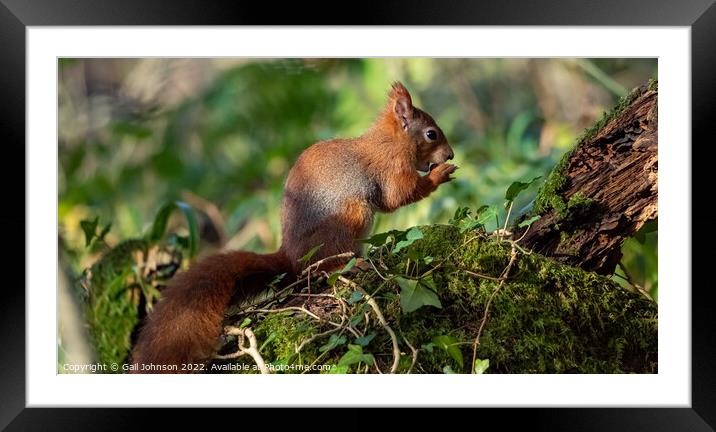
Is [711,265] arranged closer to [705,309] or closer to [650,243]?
[705,309]

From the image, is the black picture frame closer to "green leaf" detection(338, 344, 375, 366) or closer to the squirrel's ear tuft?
"green leaf" detection(338, 344, 375, 366)

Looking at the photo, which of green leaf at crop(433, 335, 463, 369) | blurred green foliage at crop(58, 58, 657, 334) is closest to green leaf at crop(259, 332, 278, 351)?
green leaf at crop(433, 335, 463, 369)

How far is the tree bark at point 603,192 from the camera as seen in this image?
2775 millimetres

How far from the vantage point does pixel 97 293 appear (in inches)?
167

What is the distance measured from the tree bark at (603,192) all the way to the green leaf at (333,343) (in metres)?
0.90

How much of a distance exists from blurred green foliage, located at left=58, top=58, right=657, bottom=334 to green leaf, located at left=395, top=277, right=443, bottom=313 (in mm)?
2650

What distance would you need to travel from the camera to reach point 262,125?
6930 millimetres

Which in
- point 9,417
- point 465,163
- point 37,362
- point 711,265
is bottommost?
point 9,417

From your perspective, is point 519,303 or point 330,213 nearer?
point 519,303

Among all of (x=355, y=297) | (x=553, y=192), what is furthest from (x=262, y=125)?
(x=355, y=297)

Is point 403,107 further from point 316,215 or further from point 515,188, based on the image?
point 515,188

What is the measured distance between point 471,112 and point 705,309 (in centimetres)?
482

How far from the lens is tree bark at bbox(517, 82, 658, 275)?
2775 mm
